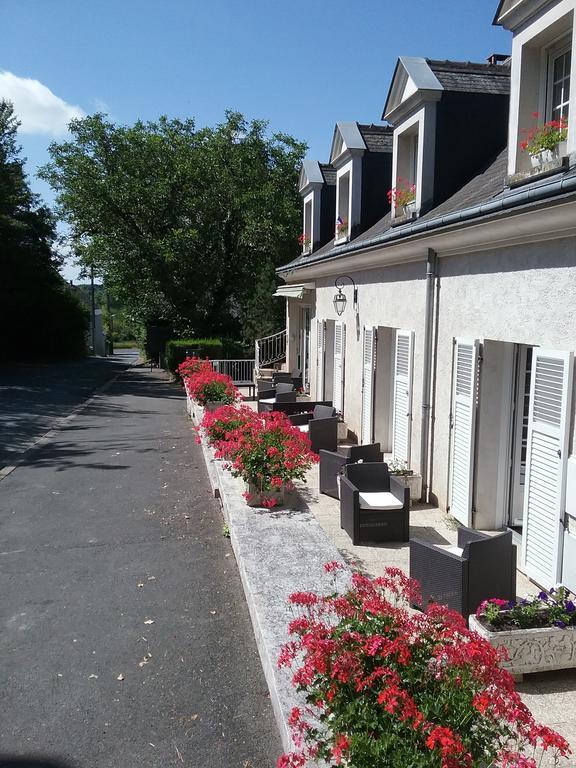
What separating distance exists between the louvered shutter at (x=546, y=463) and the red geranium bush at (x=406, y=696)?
102 inches

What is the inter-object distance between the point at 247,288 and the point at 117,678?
27.0m

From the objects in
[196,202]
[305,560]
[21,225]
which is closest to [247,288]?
[196,202]

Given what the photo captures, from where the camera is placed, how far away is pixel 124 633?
541 cm

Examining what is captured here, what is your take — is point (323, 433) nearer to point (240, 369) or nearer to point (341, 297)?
point (341, 297)

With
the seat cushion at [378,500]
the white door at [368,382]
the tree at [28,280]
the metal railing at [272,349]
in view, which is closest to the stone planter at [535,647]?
the seat cushion at [378,500]

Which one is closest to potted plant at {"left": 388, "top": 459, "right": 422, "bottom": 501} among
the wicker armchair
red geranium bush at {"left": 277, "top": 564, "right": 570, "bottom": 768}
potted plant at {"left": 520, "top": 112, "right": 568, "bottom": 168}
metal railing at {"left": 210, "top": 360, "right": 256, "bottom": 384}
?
potted plant at {"left": 520, "top": 112, "right": 568, "bottom": 168}

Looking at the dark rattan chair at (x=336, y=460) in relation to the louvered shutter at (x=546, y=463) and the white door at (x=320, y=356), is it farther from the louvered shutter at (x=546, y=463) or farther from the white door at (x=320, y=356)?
the white door at (x=320, y=356)

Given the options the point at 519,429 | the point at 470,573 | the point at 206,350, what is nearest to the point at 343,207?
the point at 519,429

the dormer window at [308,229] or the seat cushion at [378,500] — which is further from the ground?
the dormer window at [308,229]

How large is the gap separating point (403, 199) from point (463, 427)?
4201mm

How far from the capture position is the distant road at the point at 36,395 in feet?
49.6

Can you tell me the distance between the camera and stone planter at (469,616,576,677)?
13.9 ft

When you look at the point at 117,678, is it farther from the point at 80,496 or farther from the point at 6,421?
the point at 6,421

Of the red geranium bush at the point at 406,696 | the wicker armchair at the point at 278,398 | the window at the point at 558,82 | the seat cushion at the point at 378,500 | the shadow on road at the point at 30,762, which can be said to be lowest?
the shadow on road at the point at 30,762
